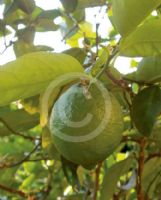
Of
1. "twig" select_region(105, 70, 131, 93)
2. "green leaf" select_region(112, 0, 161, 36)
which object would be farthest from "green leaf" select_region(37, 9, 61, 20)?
"green leaf" select_region(112, 0, 161, 36)

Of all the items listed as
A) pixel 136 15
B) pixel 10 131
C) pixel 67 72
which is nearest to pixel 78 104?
pixel 67 72

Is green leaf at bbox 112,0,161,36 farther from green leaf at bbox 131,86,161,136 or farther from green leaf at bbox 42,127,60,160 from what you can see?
green leaf at bbox 42,127,60,160

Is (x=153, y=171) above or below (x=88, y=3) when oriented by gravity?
below

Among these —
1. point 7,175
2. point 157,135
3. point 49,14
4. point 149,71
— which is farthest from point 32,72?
point 7,175

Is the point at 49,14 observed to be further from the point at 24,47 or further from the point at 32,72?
the point at 32,72

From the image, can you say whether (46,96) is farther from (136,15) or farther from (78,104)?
(136,15)

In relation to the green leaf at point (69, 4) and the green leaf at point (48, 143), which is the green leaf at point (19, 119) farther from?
the green leaf at point (69, 4)
